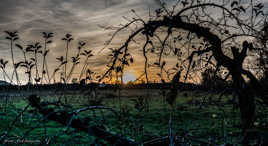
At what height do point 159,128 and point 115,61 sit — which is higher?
point 115,61

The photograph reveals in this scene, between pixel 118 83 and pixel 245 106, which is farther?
pixel 118 83

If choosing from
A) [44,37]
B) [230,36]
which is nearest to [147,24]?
[230,36]

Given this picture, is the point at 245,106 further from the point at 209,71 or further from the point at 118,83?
the point at 118,83

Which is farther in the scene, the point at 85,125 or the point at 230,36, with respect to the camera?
the point at 230,36

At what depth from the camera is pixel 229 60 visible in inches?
102

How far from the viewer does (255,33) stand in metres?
2.94

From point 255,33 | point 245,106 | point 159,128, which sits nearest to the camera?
point 245,106

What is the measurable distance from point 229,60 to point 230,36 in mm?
523

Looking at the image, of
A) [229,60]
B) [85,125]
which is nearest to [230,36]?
[229,60]

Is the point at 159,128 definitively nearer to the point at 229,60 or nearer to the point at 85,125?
the point at 229,60

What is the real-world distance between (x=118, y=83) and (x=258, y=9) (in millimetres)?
2148

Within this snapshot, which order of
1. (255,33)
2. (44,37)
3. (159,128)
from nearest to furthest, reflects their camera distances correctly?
(255,33)
(159,128)
(44,37)

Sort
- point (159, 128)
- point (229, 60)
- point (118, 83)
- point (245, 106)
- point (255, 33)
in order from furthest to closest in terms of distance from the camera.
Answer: point (159, 128) → point (118, 83) → point (255, 33) → point (229, 60) → point (245, 106)

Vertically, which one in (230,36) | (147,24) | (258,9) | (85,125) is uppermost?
(258,9)
